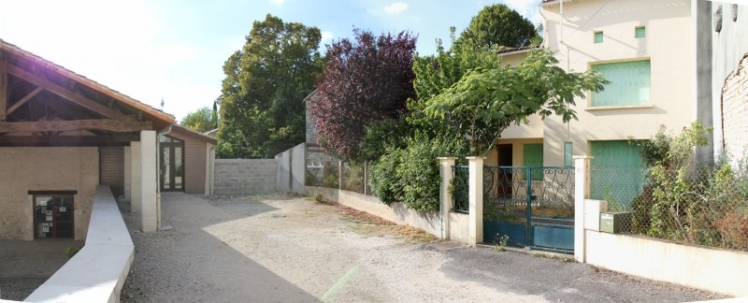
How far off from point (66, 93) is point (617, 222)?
1023 centimetres

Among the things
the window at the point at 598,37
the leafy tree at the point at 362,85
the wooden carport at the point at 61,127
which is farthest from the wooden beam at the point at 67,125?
the window at the point at 598,37

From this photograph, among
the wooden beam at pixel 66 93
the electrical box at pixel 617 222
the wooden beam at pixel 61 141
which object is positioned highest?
the wooden beam at pixel 66 93

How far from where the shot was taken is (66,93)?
932 centimetres

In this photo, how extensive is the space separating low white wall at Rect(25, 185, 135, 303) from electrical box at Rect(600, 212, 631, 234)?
6.19 meters

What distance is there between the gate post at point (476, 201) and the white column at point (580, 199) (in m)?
1.75

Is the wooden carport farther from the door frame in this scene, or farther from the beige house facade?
the beige house facade

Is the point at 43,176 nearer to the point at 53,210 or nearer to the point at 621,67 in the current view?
the point at 53,210

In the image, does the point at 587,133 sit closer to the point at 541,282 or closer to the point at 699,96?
the point at 699,96

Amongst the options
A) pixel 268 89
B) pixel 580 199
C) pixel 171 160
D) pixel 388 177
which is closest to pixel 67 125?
pixel 388 177

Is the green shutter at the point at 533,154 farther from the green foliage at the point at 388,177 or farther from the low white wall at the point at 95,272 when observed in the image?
Answer: the low white wall at the point at 95,272

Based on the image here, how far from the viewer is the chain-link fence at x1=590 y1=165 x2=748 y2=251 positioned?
218 inches

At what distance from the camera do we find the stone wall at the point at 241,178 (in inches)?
785

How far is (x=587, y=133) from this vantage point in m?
12.2

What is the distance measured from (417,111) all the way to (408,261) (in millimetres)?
4480
